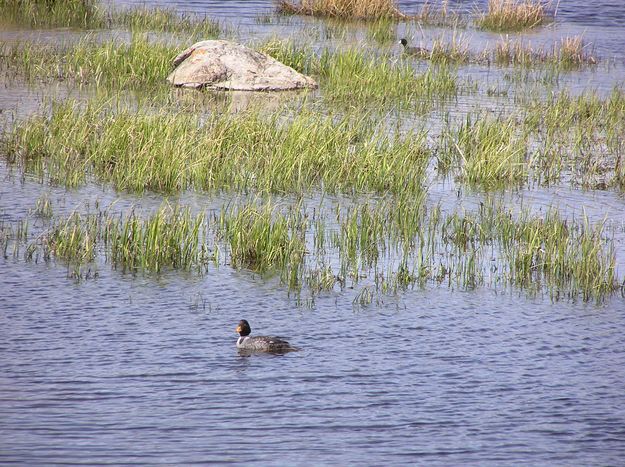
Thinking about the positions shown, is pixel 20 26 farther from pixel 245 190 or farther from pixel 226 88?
pixel 245 190

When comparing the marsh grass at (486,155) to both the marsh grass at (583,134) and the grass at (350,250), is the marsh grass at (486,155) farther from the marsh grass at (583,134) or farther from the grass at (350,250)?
the grass at (350,250)

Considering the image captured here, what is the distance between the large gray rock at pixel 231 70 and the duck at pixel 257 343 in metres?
14.2

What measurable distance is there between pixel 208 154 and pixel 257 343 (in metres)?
6.46

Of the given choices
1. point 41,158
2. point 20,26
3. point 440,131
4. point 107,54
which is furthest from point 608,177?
point 20,26

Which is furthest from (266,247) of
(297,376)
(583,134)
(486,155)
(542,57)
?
(542,57)

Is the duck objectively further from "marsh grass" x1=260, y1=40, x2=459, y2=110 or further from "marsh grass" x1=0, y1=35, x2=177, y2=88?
"marsh grass" x1=0, y1=35, x2=177, y2=88

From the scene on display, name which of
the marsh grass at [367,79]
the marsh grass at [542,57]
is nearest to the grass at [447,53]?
the marsh grass at [542,57]

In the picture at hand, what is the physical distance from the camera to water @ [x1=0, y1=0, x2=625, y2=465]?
27.7ft

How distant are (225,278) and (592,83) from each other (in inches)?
685

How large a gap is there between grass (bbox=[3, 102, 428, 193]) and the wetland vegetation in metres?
0.03

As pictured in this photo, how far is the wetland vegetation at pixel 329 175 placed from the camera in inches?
503

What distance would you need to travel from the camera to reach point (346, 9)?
37.1m

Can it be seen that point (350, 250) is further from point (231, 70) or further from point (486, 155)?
point (231, 70)

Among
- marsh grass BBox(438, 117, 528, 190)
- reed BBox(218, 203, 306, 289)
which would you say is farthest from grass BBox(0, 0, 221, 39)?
reed BBox(218, 203, 306, 289)
